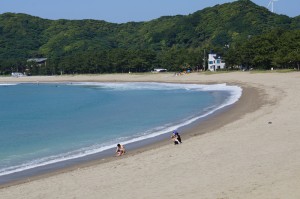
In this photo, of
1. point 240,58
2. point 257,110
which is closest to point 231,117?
point 257,110

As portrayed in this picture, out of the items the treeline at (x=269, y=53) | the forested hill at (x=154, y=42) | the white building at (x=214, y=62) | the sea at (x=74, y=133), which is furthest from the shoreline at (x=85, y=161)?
the forested hill at (x=154, y=42)

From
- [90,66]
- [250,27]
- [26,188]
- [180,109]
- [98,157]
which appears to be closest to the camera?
[26,188]

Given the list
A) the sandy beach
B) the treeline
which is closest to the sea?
the sandy beach

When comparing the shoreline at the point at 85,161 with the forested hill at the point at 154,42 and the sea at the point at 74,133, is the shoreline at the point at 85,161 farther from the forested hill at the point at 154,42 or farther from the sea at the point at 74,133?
the forested hill at the point at 154,42

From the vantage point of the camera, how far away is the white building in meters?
94.6

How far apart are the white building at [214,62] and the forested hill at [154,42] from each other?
2439mm

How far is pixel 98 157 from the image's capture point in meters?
17.3

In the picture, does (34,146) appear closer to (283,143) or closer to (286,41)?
(283,143)

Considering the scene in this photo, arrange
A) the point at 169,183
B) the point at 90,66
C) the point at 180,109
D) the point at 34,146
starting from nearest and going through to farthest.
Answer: the point at 169,183
the point at 34,146
the point at 180,109
the point at 90,66

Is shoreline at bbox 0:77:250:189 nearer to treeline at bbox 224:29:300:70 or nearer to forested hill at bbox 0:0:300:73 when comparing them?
treeline at bbox 224:29:300:70

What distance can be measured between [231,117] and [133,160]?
1136 centimetres

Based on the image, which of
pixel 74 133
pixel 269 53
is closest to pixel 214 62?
pixel 269 53

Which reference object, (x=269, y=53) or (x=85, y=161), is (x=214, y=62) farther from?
(x=85, y=161)

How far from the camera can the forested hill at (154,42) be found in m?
108
